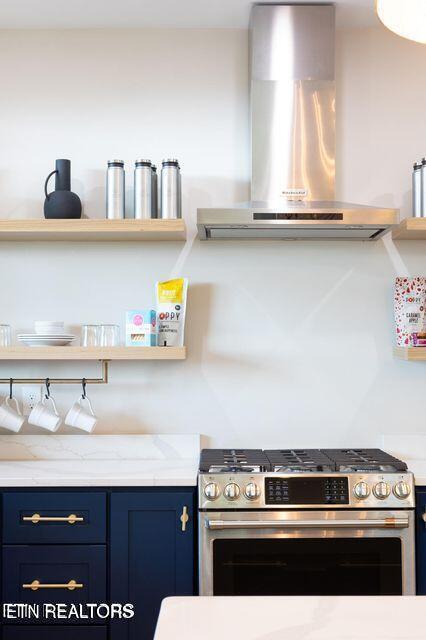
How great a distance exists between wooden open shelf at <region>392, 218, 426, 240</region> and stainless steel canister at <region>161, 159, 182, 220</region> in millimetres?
932

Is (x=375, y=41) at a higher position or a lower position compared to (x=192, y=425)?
higher

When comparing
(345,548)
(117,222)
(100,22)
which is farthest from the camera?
(100,22)

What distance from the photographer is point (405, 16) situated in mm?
1014

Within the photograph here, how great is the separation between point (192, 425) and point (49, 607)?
3.18 feet

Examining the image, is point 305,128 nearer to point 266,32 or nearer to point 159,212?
point 266,32

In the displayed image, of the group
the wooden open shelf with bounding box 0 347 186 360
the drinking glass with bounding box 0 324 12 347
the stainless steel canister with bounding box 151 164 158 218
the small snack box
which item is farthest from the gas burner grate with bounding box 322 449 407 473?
the drinking glass with bounding box 0 324 12 347

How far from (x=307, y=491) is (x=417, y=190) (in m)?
1.37

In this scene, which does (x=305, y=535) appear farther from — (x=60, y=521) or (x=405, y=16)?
(x=405, y=16)

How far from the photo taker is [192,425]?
10.2ft

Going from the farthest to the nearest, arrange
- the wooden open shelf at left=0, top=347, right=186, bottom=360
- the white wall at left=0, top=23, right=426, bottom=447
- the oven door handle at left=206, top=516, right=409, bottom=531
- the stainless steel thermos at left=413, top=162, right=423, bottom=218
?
the white wall at left=0, top=23, right=426, bottom=447 → the stainless steel thermos at left=413, top=162, right=423, bottom=218 → the wooden open shelf at left=0, top=347, right=186, bottom=360 → the oven door handle at left=206, top=516, right=409, bottom=531

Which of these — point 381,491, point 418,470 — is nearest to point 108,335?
point 381,491

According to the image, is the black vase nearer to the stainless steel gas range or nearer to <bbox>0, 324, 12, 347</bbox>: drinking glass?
<bbox>0, 324, 12, 347</bbox>: drinking glass

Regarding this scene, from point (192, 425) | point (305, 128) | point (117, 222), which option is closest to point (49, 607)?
point (192, 425)

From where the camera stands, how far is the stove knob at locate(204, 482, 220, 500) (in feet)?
8.25
